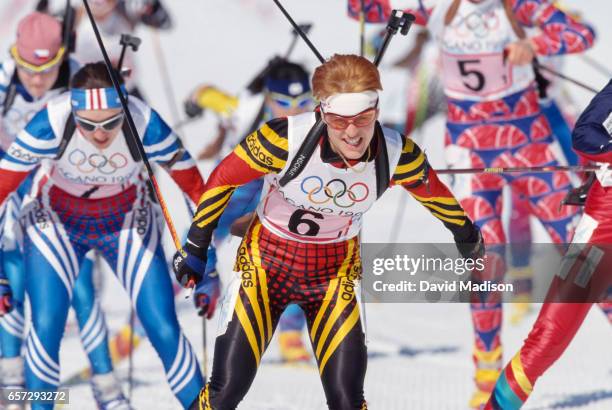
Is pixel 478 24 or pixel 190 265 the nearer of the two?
pixel 190 265

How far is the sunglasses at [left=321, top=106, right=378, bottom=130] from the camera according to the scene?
4.68 meters

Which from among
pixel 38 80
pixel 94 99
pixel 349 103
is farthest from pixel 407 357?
pixel 349 103

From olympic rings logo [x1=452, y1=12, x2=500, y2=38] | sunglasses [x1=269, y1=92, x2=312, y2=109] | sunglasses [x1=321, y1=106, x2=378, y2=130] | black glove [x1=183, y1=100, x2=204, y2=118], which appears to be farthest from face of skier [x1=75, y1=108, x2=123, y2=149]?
black glove [x1=183, y1=100, x2=204, y2=118]

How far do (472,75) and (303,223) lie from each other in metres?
2.26

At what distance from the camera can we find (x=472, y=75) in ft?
22.9

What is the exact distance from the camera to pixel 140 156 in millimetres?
5871

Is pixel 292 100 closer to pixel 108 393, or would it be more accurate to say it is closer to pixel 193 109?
pixel 193 109

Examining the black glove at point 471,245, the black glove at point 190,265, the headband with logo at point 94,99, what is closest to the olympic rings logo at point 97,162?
the headband with logo at point 94,99

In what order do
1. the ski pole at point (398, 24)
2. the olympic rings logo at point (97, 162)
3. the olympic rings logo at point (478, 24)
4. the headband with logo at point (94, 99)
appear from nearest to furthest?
the ski pole at point (398, 24) < the headband with logo at point (94, 99) < the olympic rings logo at point (97, 162) < the olympic rings logo at point (478, 24)

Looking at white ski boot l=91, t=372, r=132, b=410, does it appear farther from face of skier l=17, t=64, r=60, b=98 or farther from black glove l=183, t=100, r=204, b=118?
black glove l=183, t=100, r=204, b=118

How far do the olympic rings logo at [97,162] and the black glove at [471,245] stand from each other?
165cm

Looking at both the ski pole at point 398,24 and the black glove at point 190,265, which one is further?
the ski pole at point 398,24

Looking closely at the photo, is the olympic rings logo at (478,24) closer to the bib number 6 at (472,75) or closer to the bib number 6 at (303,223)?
the bib number 6 at (472,75)

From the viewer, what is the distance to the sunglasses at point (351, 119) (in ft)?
15.4
